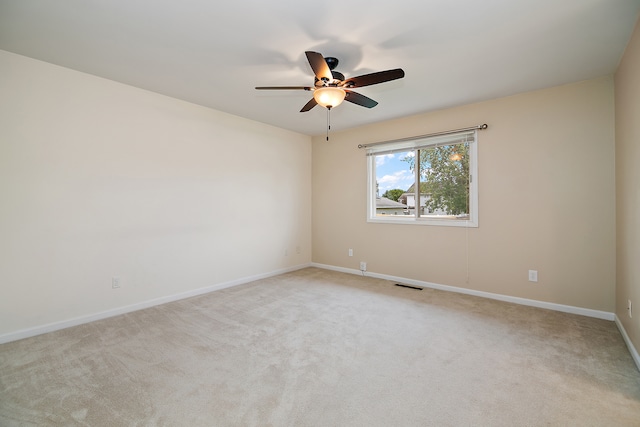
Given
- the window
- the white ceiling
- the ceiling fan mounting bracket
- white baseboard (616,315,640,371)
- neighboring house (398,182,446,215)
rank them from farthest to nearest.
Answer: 1. neighboring house (398,182,446,215)
2. the window
3. the ceiling fan mounting bracket
4. white baseboard (616,315,640,371)
5. the white ceiling

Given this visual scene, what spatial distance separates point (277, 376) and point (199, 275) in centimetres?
229

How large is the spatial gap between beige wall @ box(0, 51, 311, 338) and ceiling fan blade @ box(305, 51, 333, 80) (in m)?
2.23

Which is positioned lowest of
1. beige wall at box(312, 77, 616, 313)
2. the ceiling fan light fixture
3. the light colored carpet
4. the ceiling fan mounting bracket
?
the light colored carpet

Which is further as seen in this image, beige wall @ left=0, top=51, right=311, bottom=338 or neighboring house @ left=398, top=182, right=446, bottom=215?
neighboring house @ left=398, top=182, right=446, bottom=215

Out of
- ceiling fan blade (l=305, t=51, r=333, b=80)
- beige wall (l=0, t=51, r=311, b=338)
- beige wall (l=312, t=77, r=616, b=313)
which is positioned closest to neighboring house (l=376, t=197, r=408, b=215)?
beige wall (l=312, t=77, r=616, b=313)

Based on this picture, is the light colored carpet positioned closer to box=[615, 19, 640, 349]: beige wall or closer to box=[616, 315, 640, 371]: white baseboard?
box=[616, 315, 640, 371]: white baseboard

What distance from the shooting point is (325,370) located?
80.0 inches

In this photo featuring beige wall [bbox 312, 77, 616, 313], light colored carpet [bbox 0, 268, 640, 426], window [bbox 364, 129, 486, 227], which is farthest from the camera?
window [bbox 364, 129, 486, 227]

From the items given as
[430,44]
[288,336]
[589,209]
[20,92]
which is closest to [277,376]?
[288,336]

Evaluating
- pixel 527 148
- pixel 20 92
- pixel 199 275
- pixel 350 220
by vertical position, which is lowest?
pixel 199 275

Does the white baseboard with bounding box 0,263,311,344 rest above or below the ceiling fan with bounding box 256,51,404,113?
below

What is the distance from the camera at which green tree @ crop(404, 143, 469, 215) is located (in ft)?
12.6

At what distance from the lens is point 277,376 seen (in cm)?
196

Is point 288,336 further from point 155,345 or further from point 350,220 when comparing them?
point 350,220
